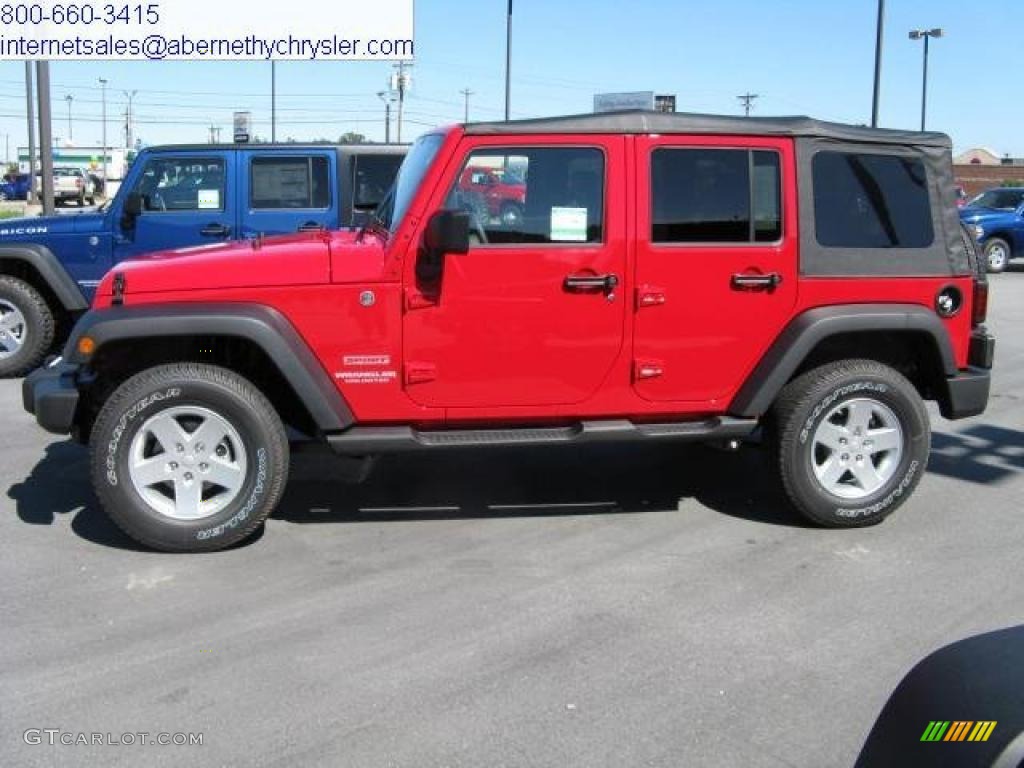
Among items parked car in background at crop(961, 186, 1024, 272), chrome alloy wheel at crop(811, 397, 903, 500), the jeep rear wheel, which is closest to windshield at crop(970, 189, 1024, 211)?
parked car in background at crop(961, 186, 1024, 272)

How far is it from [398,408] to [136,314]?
1215mm

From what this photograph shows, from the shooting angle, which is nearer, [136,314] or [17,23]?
[136,314]

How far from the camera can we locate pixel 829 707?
332 centimetres

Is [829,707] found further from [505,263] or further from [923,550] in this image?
[505,263]

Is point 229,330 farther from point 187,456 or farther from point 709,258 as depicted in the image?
point 709,258

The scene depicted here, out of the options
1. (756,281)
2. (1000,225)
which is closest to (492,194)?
(756,281)

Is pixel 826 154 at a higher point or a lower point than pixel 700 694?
higher

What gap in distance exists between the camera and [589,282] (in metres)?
4.67

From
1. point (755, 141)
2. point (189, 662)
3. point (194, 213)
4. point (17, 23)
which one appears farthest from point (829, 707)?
point (17, 23)

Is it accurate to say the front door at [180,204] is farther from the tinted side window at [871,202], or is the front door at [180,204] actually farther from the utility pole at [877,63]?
the utility pole at [877,63]

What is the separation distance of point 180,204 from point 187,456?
4620 mm

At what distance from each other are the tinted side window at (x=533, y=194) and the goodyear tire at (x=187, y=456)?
1.32 metres

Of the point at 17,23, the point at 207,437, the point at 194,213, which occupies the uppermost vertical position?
the point at 17,23

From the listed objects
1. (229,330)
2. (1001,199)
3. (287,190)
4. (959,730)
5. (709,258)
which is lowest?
(959,730)
